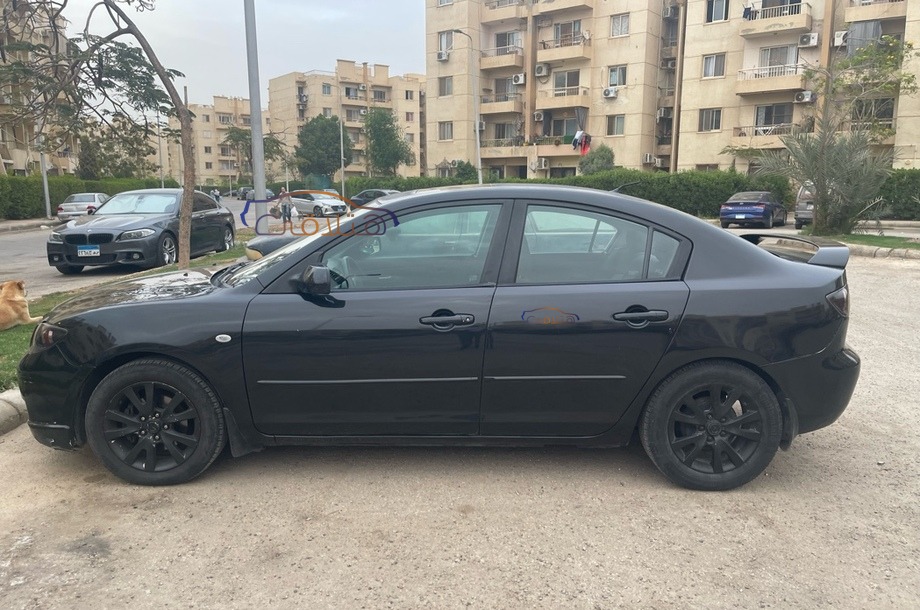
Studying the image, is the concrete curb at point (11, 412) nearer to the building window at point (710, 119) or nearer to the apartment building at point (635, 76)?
the apartment building at point (635, 76)

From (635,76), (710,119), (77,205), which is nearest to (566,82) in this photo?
(635,76)

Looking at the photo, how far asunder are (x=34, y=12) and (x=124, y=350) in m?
6.26

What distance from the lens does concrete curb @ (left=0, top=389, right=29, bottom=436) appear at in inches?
172

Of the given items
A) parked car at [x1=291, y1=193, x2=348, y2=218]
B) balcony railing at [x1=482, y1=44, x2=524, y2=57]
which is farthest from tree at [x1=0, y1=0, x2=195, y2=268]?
balcony railing at [x1=482, y1=44, x2=524, y2=57]

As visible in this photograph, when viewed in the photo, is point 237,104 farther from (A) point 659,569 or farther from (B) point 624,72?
(A) point 659,569

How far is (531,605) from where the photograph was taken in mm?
2605

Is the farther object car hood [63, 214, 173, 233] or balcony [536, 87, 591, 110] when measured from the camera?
balcony [536, 87, 591, 110]

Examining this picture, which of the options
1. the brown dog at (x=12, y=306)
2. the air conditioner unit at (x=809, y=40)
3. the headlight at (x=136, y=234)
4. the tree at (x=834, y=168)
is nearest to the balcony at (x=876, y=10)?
the air conditioner unit at (x=809, y=40)

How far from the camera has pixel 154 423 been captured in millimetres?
3561

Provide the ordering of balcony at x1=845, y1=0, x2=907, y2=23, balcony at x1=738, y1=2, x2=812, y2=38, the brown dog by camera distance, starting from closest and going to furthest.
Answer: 1. the brown dog
2. balcony at x1=845, y1=0, x2=907, y2=23
3. balcony at x1=738, y1=2, x2=812, y2=38

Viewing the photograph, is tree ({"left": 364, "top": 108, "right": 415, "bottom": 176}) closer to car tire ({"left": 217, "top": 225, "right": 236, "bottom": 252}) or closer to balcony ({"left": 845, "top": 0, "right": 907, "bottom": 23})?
balcony ({"left": 845, "top": 0, "right": 907, "bottom": 23})

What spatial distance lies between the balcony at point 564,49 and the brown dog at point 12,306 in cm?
4182

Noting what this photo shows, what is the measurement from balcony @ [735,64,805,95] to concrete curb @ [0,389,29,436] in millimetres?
38703

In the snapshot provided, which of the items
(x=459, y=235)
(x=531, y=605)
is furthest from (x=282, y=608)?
(x=459, y=235)
